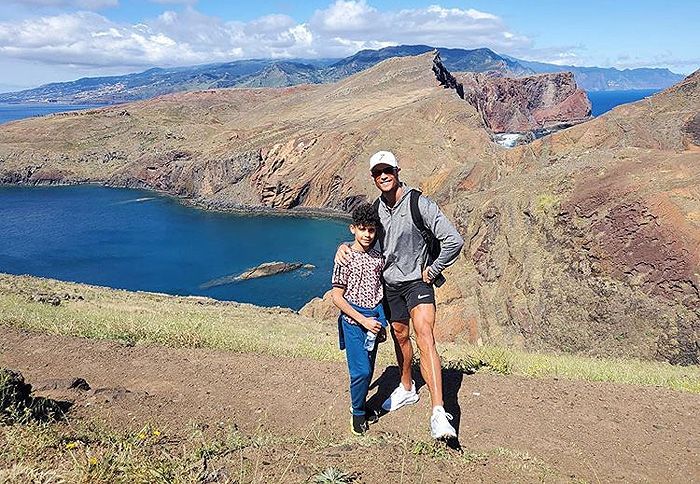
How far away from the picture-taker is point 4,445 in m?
4.26

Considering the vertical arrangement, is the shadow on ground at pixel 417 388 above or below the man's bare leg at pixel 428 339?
below

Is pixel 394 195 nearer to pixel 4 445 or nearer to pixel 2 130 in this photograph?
pixel 4 445

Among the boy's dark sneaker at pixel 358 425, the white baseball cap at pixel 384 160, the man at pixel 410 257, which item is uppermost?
the white baseball cap at pixel 384 160

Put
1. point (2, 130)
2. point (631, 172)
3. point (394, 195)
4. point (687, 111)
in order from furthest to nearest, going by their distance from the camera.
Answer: point (2, 130)
point (687, 111)
point (631, 172)
point (394, 195)

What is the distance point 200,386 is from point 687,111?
38479 millimetres

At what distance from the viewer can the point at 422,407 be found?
634 centimetres

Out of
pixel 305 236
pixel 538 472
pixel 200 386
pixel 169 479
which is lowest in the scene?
pixel 305 236

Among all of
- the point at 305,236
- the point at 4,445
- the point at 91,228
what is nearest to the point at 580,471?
the point at 4,445

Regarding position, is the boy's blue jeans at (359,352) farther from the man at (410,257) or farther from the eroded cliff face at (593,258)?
the eroded cliff face at (593,258)

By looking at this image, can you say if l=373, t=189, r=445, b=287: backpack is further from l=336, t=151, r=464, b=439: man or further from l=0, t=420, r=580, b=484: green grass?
l=0, t=420, r=580, b=484: green grass

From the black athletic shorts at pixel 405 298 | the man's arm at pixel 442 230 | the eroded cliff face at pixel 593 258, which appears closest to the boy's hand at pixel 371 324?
the black athletic shorts at pixel 405 298

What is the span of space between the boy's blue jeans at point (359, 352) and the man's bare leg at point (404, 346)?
11.6 inches

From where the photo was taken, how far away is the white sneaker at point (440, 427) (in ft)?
16.8

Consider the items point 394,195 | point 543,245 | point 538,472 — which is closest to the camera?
point 538,472
